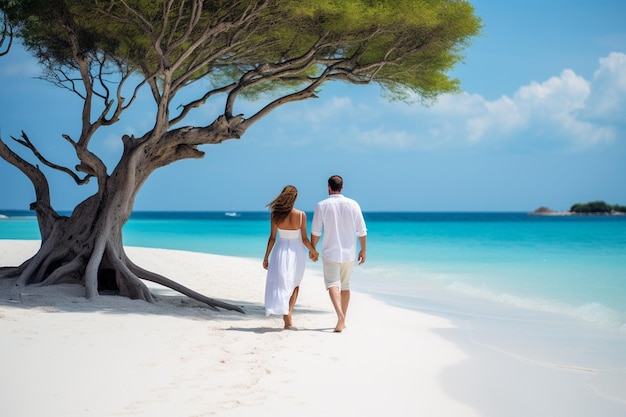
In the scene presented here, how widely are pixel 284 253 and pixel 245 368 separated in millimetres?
2015

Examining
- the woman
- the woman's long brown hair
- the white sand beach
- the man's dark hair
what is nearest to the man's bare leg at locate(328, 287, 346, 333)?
Result: the white sand beach

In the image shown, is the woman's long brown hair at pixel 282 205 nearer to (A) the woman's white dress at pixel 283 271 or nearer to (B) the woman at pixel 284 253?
(B) the woman at pixel 284 253

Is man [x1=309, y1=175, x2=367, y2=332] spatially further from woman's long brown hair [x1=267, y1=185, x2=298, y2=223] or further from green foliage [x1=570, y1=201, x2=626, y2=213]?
green foliage [x1=570, y1=201, x2=626, y2=213]

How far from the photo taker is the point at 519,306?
12500 millimetres

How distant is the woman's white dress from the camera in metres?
7.66

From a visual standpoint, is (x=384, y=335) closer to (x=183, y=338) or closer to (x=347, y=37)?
(x=183, y=338)

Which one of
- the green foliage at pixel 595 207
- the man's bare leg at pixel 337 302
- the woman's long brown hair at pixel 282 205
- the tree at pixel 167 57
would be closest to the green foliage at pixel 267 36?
the tree at pixel 167 57

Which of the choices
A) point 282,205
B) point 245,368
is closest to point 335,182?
point 282,205

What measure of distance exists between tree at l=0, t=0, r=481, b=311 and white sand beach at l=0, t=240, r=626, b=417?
3.31 ft

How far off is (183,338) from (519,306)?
24.3 ft

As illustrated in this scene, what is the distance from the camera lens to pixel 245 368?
5.88 metres

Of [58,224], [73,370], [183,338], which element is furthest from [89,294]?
[73,370]

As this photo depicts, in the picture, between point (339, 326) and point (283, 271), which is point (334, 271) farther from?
point (339, 326)

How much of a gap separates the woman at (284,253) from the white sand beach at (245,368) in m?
0.39
